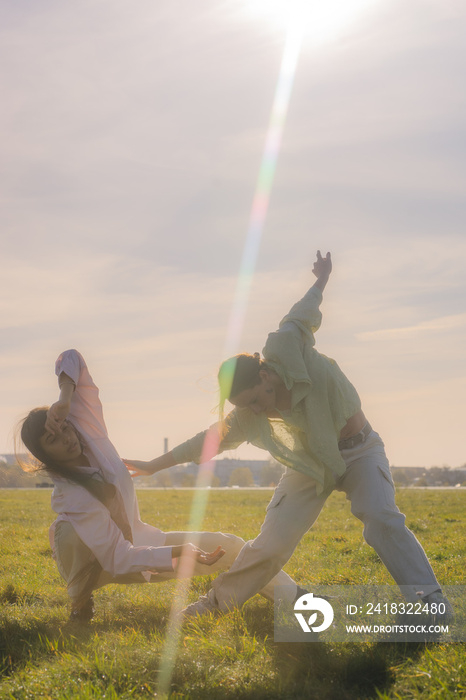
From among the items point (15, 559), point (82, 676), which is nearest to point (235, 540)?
point (82, 676)

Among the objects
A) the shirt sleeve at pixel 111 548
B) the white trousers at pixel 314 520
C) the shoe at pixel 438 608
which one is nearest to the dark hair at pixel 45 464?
the shirt sleeve at pixel 111 548

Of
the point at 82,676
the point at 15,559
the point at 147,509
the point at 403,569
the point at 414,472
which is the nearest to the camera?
the point at 82,676

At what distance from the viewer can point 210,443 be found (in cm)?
617

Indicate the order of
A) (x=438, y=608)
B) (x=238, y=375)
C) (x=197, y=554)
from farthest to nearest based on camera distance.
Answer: (x=238, y=375)
(x=197, y=554)
(x=438, y=608)

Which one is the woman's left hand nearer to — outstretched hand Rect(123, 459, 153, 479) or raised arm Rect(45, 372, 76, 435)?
raised arm Rect(45, 372, 76, 435)

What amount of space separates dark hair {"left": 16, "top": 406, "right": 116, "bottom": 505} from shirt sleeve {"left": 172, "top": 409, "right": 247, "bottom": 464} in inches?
29.1

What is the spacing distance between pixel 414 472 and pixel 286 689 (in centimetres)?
15561

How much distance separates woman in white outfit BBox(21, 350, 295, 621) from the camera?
5.55 meters

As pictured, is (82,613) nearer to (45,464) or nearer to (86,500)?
(86,500)

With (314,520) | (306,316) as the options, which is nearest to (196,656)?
(314,520)

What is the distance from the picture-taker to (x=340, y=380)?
565cm

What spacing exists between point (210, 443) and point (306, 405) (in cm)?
116

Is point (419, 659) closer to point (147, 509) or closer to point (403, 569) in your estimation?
point (403, 569)

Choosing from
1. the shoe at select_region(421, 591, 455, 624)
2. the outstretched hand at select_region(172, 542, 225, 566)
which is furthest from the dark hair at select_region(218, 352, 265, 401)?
the shoe at select_region(421, 591, 455, 624)
